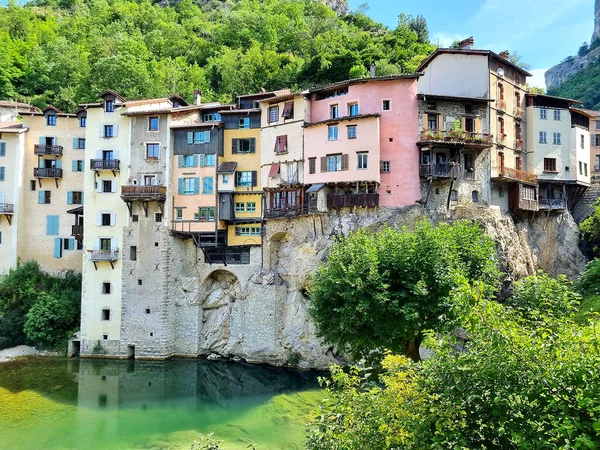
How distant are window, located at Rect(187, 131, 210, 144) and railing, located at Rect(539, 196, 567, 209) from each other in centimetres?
2876

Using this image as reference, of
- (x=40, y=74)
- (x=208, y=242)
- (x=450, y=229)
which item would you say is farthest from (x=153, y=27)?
(x=450, y=229)

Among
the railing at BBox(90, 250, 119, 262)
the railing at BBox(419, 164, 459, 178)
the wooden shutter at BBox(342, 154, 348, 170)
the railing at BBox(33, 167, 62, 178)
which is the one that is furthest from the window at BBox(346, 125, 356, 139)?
the railing at BBox(33, 167, 62, 178)

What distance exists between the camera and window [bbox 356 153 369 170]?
35125 mm

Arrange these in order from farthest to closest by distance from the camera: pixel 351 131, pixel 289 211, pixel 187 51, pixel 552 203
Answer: pixel 187 51 → pixel 552 203 → pixel 289 211 → pixel 351 131

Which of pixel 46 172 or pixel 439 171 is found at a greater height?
pixel 46 172

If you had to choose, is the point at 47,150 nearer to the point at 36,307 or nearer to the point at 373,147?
the point at 36,307

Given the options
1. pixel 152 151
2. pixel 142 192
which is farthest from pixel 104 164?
pixel 142 192

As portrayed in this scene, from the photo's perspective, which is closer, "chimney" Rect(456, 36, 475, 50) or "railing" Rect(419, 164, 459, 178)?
"railing" Rect(419, 164, 459, 178)

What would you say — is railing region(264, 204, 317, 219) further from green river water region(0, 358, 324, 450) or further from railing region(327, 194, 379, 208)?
green river water region(0, 358, 324, 450)

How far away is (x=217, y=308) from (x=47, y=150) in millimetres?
22406

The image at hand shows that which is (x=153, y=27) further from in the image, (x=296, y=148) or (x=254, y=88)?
(x=296, y=148)

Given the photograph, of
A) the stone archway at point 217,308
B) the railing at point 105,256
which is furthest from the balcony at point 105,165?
the stone archway at point 217,308

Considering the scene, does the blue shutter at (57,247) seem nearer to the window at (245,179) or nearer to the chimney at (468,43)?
the window at (245,179)

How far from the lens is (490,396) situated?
8594 millimetres
